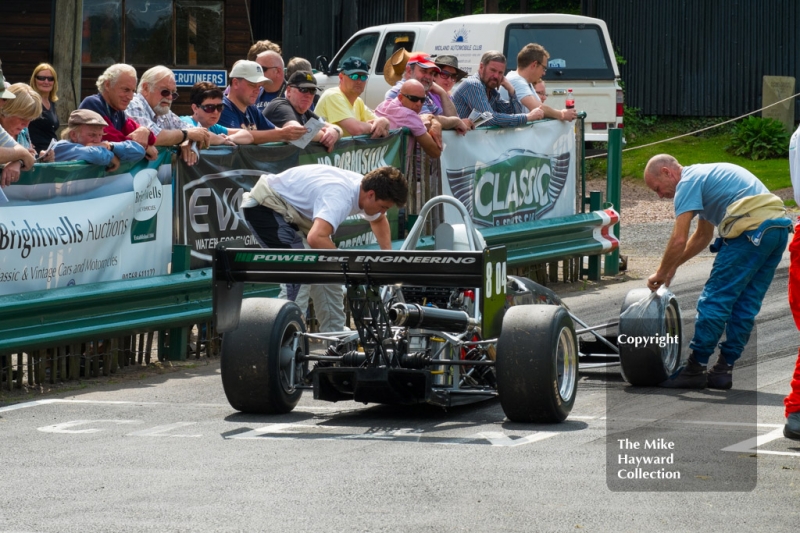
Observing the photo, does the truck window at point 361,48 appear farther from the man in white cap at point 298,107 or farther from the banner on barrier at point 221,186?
the banner on barrier at point 221,186

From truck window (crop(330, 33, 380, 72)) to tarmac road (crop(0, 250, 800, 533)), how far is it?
13.8m

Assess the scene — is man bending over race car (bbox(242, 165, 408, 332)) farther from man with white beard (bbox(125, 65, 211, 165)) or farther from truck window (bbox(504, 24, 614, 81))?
truck window (bbox(504, 24, 614, 81))

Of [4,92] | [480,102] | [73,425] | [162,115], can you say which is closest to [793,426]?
[73,425]

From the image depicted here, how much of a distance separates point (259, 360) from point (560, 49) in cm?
1381

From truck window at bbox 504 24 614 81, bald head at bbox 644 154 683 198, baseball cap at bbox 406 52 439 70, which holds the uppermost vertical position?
A: truck window at bbox 504 24 614 81

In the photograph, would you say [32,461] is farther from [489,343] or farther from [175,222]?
[175,222]

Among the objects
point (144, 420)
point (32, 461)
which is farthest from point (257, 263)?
point (32, 461)

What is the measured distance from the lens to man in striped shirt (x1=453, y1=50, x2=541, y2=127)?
13.2 metres

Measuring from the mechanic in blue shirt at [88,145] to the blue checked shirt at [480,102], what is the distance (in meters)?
5.04

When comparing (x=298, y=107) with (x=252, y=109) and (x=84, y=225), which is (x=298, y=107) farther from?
(x=84, y=225)

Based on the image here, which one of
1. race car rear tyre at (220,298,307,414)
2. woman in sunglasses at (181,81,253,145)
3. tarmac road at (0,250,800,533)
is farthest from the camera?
woman in sunglasses at (181,81,253,145)

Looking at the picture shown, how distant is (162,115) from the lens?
1035 centimetres

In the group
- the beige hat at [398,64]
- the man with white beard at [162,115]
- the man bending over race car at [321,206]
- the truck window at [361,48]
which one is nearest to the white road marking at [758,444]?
the man bending over race car at [321,206]

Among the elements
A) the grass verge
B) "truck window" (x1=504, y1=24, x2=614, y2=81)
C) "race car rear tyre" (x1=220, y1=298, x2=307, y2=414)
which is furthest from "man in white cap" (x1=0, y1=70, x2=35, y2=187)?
the grass verge
